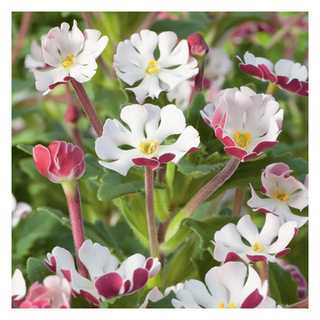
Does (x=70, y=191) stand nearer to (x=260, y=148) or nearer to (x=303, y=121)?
(x=260, y=148)

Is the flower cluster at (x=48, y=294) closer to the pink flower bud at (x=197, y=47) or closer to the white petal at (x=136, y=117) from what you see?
the white petal at (x=136, y=117)

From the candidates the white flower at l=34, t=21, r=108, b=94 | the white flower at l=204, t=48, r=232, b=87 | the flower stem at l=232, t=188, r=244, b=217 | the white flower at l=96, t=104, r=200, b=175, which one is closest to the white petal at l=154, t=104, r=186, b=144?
the white flower at l=96, t=104, r=200, b=175

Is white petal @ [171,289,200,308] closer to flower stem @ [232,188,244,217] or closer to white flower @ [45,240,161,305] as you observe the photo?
white flower @ [45,240,161,305]

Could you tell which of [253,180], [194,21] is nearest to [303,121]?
[194,21]

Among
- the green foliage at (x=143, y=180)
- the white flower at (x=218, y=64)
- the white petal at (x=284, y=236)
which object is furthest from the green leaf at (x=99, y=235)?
the white flower at (x=218, y=64)

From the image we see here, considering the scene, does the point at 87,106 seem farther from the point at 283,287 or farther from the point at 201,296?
the point at 283,287

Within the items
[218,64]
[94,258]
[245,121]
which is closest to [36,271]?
[94,258]
